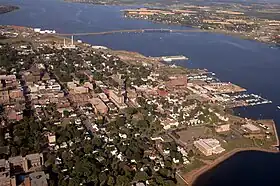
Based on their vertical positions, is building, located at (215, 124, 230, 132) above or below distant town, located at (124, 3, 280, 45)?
below

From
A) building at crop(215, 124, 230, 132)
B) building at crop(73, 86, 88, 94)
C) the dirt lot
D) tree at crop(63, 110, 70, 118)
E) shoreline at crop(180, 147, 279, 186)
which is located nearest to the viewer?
shoreline at crop(180, 147, 279, 186)

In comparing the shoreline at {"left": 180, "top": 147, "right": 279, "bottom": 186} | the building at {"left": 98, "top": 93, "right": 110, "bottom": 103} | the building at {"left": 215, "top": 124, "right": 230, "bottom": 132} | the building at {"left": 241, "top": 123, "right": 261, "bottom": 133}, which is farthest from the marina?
the building at {"left": 98, "top": 93, "right": 110, "bottom": 103}

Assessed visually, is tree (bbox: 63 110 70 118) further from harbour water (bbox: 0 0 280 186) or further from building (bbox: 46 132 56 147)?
harbour water (bbox: 0 0 280 186)

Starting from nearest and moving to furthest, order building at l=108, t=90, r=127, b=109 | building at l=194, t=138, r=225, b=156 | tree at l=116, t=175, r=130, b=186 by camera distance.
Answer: tree at l=116, t=175, r=130, b=186 → building at l=194, t=138, r=225, b=156 → building at l=108, t=90, r=127, b=109

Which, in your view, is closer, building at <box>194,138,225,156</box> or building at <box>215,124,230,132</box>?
building at <box>194,138,225,156</box>

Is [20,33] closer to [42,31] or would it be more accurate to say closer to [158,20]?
[42,31]

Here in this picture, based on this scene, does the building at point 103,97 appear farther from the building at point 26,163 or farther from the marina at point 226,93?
the building at point 26,163

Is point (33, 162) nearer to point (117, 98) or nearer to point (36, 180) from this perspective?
point (36, 180)
